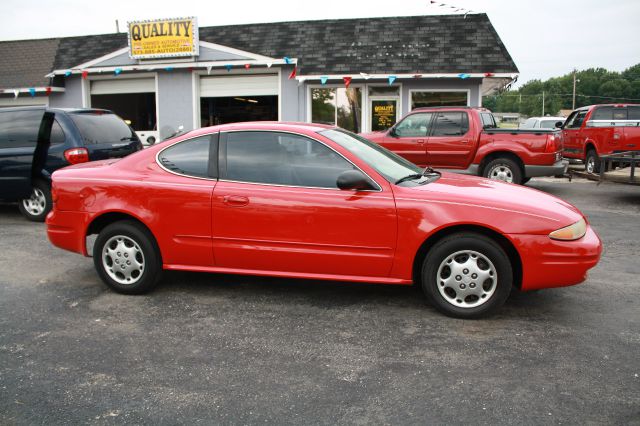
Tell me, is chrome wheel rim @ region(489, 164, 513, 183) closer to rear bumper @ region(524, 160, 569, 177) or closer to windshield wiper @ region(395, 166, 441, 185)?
rear bumper @ region(524, 160, 569, 177)

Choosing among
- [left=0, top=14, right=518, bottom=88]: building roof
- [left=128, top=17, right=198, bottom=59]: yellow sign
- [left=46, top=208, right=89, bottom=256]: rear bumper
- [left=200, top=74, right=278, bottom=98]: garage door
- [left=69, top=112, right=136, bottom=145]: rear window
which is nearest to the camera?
[left=46, top=208, right=89, bottom=256]: rear bumper

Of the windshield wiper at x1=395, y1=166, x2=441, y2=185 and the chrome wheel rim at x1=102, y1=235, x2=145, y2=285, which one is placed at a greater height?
the windshield wiper at x1=395, y1=166, x2=441, y2=185

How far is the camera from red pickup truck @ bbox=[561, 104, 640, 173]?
47.6 feet

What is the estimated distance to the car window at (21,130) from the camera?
8.34 meters

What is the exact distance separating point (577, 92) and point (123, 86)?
102 m

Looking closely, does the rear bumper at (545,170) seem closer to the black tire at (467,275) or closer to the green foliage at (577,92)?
the black tire at (467,275)

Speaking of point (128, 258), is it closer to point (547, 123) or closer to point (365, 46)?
point (365, 46)

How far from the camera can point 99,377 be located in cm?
348

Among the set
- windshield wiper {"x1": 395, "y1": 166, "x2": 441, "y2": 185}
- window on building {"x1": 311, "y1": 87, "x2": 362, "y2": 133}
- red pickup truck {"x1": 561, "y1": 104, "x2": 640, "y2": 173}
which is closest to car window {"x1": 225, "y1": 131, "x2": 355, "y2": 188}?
windshield wiper {"x1": 395, "y1": 166, "x2": 441, "y2": 185}

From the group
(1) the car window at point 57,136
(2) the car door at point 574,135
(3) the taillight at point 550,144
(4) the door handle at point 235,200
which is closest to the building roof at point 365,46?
(2) the car door at point 574,135

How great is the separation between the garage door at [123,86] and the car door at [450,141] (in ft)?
34.3

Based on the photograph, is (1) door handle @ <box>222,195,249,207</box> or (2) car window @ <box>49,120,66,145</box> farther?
(2) car window @ <box>49,120,66,145</box>

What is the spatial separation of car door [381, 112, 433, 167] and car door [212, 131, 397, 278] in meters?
7.50

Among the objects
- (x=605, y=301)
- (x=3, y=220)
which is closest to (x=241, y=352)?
(x=605, y=301)
